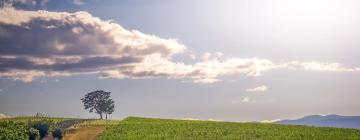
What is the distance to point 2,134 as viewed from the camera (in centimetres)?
6062

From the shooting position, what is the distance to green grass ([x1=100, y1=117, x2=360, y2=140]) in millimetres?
60300

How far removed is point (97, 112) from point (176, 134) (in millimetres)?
101072

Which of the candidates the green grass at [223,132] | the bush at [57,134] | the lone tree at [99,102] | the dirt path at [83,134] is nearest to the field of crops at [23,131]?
the bush at [57,134]

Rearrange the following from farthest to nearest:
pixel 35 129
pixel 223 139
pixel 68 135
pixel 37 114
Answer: pixel 37 114, pixel 68 135, pixel 35 129, pixel 223 139

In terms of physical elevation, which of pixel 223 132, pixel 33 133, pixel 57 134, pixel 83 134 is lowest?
pixel 83 134

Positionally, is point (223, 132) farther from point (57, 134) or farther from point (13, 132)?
point (57, 134)

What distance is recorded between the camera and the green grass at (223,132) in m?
60.3

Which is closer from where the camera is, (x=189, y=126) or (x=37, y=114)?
(x=189, y=126)

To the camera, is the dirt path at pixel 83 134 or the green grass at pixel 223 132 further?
the dirt path at pixel 83 134

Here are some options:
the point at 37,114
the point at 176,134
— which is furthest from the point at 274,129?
the point at 37,114

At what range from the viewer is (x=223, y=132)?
64125 mm

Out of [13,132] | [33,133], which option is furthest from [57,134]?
[13,132]

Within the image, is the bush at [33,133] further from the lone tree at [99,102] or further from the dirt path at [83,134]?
the lone tree at [99,102]

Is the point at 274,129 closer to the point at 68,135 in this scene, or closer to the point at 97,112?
the point at 68,135
